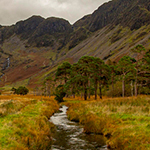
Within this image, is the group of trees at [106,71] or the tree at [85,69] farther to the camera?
the tree at [85,69]

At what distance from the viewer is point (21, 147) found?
33.2ft

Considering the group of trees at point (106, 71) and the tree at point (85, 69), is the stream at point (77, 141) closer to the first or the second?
the group of trees at point (106, 71)

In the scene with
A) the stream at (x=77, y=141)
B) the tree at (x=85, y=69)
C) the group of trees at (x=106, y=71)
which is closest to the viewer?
the stream at (x=77, y=141)

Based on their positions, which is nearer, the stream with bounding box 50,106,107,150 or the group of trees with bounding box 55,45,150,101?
the stream with bounding box 50,106,107,150

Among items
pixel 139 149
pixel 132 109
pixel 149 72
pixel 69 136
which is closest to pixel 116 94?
pixel 149 72

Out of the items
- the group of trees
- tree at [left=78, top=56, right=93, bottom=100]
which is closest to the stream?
the group of trees

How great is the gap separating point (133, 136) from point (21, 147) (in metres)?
7.94

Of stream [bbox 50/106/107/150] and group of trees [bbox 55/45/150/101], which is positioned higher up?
group of trees [bbox 55/45/150/101]

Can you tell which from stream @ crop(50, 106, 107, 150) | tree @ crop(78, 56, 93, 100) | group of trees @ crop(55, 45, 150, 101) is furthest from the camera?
tree @ crop(78, 56, 93, 100)

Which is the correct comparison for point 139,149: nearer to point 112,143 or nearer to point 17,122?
point 112,143

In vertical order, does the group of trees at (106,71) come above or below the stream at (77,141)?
above

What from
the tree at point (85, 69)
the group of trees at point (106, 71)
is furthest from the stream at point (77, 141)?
the tree at point (85, 69)

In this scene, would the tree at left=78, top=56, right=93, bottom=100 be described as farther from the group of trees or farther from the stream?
the stream

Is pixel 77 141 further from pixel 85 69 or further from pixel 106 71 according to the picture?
pixel 106 71
